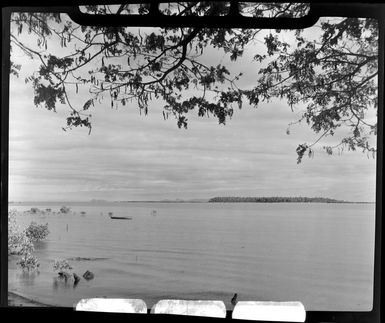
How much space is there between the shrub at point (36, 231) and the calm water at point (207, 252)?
46 millimetres

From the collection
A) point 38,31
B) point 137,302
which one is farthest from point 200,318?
point 38,31

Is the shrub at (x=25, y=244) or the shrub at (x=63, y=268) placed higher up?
the shrub at (x=25, y=244)

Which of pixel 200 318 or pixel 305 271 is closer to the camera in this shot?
pixel 200 318

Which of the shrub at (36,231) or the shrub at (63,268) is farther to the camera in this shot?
the shrub at (63,268)

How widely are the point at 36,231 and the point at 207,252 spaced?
1.34 metres

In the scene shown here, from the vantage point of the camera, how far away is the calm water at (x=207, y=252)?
10.6ft

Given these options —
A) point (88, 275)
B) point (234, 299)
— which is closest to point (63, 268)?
point (88, 275)

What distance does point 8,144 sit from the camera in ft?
6.62

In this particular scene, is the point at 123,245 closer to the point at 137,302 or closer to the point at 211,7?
the point at 137,302

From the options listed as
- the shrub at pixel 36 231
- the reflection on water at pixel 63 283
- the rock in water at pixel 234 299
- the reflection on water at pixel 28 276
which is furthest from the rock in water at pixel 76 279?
the rock in water at pixel 234 299

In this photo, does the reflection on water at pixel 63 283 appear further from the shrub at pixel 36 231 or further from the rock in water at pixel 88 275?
the shrub at pixel 36 231

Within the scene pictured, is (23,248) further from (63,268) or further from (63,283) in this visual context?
(63,268)

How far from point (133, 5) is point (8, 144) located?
86 centimetres

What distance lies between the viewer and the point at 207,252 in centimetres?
369
